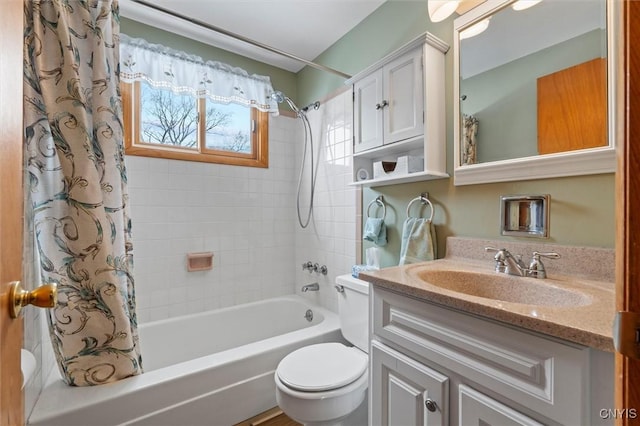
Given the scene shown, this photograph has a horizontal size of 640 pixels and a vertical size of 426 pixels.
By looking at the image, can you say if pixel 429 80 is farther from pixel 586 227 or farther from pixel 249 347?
pixel 249 347

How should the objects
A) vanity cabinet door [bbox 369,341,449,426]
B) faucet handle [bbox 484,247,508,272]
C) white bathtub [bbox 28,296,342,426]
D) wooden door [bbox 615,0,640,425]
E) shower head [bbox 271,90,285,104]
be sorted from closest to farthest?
wooden door [bbox 615,0,640,425]
vanity cabinet door [bbox 369,341,449,426]
faucet handle [bbox 484,247,508,272]
white bathtub [bbox 28,296,342,426]
shower head [bbox 271,90,285,104]

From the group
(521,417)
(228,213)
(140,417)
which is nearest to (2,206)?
(521,417)

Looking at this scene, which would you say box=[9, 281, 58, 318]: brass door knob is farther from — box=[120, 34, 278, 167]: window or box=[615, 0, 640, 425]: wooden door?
box=[120, 34, 278, 167]: window

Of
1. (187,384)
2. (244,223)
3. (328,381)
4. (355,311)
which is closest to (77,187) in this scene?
(187,384)

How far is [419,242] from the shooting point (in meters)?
1.40

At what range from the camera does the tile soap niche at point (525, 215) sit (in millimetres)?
1064

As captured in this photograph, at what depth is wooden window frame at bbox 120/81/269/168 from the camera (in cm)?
193

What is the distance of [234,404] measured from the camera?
1.44 m

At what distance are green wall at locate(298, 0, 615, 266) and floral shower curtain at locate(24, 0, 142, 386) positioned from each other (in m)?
1.40

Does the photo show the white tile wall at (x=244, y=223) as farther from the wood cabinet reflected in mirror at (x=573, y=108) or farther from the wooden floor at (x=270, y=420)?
the wood cabinet reflected in mirror at (x=573, y=108)

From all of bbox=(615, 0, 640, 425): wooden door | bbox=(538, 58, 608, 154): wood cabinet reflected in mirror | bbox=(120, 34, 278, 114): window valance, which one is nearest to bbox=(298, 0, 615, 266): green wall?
bbox=(538, 58, 608, 154): wood cabinet reflected in mirror

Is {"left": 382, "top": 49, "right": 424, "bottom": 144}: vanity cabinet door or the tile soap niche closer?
the tile soap niche

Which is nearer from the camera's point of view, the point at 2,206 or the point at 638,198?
the point at 638,198

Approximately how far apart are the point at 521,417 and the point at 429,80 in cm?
127
